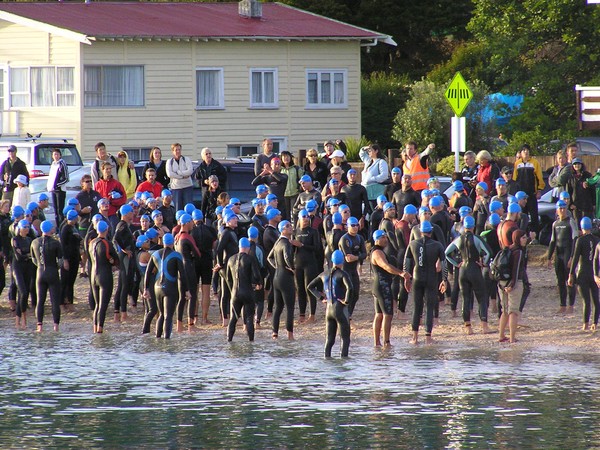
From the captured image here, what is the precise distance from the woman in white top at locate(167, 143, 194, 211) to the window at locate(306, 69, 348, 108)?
1713 cm

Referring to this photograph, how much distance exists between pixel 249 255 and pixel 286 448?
705 centimetres

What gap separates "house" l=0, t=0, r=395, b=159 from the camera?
3962 cm

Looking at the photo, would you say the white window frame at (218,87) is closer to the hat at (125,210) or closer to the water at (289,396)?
the hat at (125,210)

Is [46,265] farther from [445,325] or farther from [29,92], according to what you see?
[29,92]

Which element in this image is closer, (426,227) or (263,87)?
(426,227)

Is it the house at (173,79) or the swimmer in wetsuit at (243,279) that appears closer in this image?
the swimmer in wetsuit at (243,279)

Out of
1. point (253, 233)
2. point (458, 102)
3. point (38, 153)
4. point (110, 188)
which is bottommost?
point (253, 233)

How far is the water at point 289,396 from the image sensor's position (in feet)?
45.7

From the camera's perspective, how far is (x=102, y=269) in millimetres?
21750

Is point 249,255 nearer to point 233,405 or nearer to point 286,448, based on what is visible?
point 233,405

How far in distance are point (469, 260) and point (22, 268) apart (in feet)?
25.8

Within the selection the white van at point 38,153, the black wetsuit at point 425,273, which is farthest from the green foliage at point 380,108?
the black wetsuit at point 425,273

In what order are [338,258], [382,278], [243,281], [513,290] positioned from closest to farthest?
[338,258], [382,278], [513,290], [243,281]

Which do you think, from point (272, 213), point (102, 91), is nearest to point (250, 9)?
point (102, 91)
